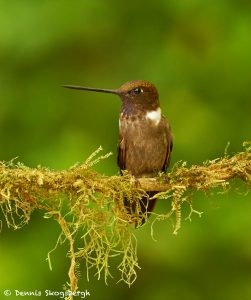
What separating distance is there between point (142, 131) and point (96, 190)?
0.73 metres

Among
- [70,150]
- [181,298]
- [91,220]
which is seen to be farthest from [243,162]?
[181,298]

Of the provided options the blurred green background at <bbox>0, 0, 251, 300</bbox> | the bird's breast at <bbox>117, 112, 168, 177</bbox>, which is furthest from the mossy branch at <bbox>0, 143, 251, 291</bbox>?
the blurred green background at <bbox>0, 0, 251, 300</bbox>

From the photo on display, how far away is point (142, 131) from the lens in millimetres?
3852

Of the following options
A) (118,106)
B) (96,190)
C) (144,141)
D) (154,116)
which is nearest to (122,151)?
(144,141)

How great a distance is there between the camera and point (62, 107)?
5090mm

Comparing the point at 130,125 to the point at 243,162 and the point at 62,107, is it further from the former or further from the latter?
the point at 62,107

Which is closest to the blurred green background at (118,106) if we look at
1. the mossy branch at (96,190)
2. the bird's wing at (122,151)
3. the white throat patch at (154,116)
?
the bird's wing at (122,151)

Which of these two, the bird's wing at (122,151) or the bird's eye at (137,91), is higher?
the bird's eye at (137,91)

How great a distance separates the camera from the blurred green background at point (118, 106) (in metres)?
→ 4.70

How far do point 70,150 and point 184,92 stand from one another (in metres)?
0.98

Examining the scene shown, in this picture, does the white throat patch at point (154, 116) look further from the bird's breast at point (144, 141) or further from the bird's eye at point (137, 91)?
the bird's eye at point (137, 91)

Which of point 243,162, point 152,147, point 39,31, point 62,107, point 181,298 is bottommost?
point 181,298

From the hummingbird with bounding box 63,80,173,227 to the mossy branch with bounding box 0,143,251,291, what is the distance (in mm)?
496

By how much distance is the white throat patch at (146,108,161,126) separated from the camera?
3855mm
